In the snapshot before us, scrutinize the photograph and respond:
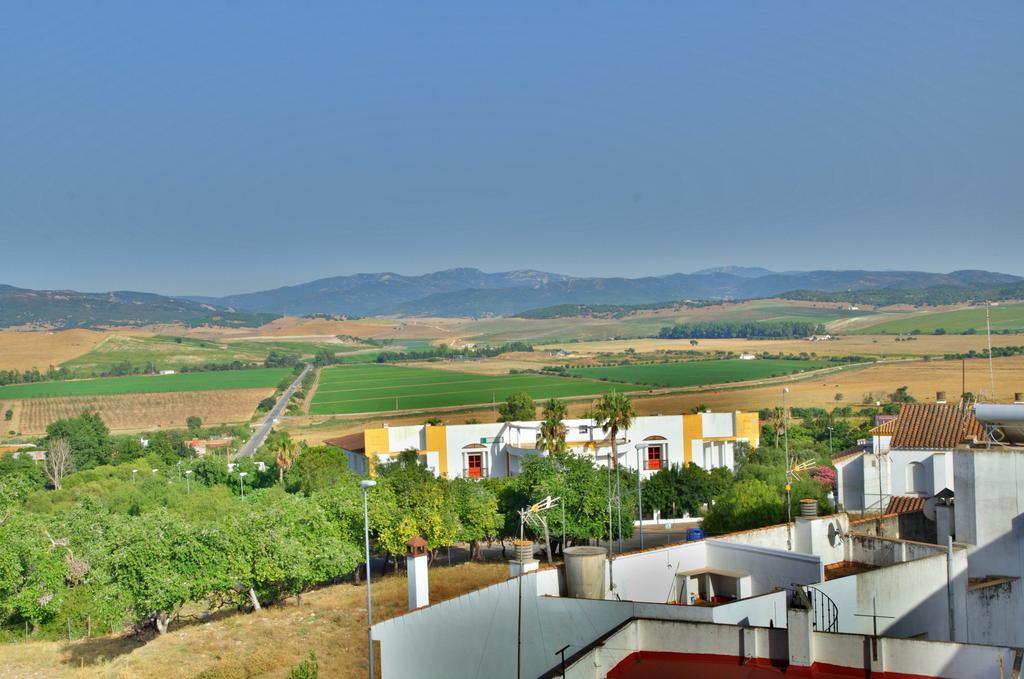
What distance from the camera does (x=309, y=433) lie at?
5605 inches

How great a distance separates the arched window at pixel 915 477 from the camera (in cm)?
4147

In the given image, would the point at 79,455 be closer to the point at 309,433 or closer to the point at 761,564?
the point at 309,433

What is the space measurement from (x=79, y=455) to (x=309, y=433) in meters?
33.8

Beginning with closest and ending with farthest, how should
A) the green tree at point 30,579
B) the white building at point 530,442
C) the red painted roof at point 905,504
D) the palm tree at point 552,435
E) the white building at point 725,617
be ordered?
the white building at point 725,617 < the red painted roof at point 905,504 < the green tree at point 30,579 < the palm tree at point 552,435 < the white building at point 530,442

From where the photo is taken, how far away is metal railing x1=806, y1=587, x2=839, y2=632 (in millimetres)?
20781

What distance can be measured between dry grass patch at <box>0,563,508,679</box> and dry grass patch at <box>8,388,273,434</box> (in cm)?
13155

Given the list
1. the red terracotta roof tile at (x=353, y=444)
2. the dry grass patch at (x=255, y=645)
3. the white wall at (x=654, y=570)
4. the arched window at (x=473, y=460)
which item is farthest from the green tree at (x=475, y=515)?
the red terracotta roof tile at (x=353, y=444)

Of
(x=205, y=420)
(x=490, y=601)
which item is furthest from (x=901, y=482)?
(x=205, y=420)

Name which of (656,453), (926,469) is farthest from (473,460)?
(926,469)

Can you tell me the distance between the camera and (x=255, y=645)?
3525 cm

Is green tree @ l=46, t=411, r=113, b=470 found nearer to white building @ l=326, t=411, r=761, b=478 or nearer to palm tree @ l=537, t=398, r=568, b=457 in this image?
white building @ l=326, t=411, r=761, b=478

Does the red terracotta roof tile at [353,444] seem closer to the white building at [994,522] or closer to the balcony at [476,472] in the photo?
the balcony at [476,472]

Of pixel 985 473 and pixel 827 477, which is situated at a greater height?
pixel 985 473

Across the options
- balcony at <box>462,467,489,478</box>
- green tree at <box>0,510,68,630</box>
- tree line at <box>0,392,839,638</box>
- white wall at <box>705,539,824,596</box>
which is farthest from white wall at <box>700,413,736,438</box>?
white wall at <box>705,539,824,596</box>
